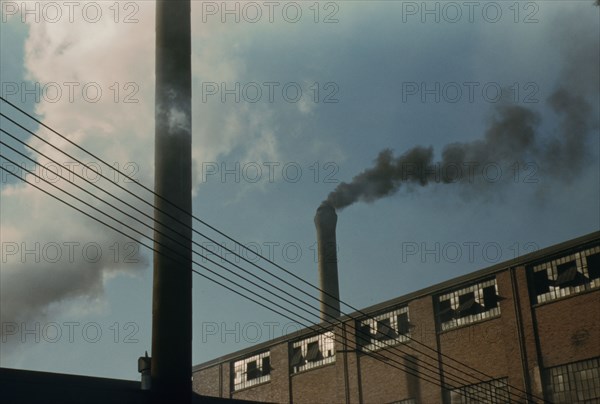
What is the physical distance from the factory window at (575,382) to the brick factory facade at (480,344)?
31 millimetres

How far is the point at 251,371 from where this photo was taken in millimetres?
39375

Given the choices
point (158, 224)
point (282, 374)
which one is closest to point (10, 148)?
point (158, 224)

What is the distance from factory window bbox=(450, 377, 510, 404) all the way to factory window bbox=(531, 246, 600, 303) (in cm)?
317

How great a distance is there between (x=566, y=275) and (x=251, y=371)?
58.4 feet

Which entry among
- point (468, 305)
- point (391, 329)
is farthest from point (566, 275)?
point (391, 329)

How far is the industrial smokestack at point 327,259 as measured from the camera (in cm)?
3472

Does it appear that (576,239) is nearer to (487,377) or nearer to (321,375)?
(487,377)

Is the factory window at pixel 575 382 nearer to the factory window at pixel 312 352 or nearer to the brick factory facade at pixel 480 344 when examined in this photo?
the brick factory facade at pixel 480 344

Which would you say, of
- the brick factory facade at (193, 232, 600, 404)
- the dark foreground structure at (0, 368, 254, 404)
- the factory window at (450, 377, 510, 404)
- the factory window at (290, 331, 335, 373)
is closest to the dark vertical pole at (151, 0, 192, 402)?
the dark foreground structure at (0, 368, 254, 404)

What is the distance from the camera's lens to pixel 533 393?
26.5 m

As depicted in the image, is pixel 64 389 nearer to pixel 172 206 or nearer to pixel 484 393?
pixel 172 206

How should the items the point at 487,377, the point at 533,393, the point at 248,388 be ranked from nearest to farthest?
the point at 533,393 < the point at 487,377 < the point at 248,388

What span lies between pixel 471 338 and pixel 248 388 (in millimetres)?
13893

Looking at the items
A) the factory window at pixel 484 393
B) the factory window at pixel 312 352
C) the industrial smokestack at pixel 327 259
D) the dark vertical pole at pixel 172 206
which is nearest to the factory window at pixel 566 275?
the factory window at pixel 484 393
